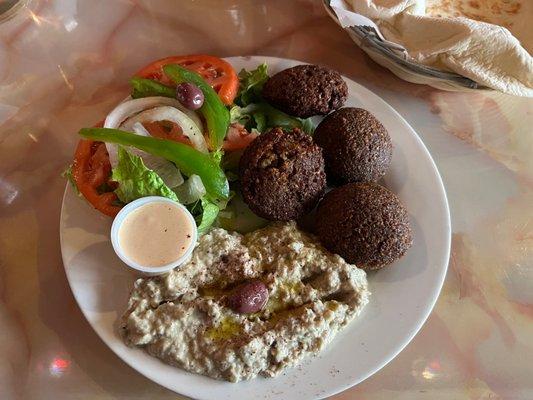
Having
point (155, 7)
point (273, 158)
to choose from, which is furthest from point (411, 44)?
point (155, 7)

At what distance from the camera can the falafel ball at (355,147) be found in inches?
74.2

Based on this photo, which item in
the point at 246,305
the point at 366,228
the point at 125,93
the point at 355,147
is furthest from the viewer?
the point at 125,93

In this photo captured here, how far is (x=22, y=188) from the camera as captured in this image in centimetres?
213

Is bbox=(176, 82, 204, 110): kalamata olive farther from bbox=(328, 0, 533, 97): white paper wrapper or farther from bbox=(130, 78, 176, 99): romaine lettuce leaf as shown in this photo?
bbox=(328, 0, 533, 97): white paper wrapper

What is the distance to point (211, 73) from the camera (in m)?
2.12

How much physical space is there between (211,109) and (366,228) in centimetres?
71

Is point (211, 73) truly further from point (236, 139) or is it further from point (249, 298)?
point (249, 298)

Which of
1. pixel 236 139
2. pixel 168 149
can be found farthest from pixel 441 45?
pixel 168 149

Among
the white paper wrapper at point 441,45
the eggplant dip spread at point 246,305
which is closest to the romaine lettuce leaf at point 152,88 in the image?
the eggplant dip spread at point 246,305

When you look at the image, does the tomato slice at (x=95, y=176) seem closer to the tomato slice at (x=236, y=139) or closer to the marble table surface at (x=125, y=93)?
the marble table surface at (x=125, y=93)

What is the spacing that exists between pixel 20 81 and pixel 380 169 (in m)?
1.66

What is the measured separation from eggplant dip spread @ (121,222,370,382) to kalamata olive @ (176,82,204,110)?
47 cm

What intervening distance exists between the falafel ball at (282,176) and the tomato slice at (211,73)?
300mm

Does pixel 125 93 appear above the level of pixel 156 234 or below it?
above
